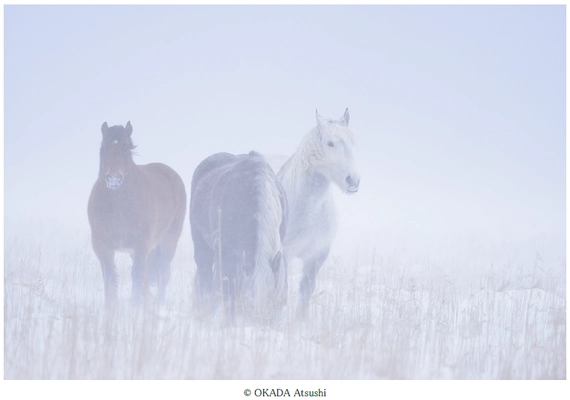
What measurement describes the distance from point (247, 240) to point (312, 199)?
4.56 feet

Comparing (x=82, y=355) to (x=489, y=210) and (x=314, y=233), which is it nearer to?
(x=314, y=233)

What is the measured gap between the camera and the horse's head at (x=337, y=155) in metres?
4.41

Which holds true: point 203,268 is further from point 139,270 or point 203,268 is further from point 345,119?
point 345,119

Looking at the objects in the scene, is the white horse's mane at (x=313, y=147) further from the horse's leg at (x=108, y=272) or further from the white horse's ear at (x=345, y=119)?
the horse's leg at (x=108, y=272)

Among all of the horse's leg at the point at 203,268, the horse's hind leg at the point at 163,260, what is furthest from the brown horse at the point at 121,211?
the horse's leg at the point at 203,268

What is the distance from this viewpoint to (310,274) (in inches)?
190

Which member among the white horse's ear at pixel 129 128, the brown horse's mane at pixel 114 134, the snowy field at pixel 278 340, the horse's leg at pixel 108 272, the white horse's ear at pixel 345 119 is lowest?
the snowy field at pixel 278 340

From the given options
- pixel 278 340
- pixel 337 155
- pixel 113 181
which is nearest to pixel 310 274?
pixel 337 155

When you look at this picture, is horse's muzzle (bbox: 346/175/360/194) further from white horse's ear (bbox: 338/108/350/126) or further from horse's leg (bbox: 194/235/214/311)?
horse's leg (bbox: 194/235/214/311)

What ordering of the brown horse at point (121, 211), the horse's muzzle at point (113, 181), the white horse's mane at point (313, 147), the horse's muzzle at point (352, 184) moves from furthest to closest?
1. the white horse's mane at point (313, 147)
2. the horse's muzzle at point (352, 184)
3. the brown horse at point (121, 211)
4. the horse's muzzle at point (113, 181)

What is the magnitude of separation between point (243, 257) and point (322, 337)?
30.0 inches

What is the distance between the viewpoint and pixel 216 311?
12.6ft

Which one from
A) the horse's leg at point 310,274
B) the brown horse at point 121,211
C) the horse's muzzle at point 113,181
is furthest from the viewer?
the horse's leg at point 310,274
